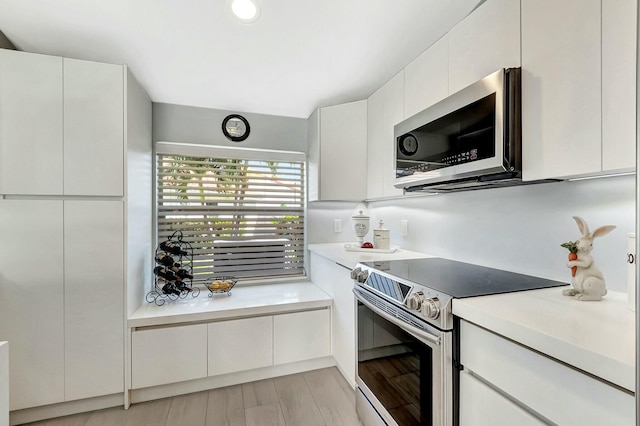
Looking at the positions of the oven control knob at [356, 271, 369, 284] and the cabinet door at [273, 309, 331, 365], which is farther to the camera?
the cabinet door at [273, 309, 331, 365]

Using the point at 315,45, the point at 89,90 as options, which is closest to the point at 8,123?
the point at 89,90

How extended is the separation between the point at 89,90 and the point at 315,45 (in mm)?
1427

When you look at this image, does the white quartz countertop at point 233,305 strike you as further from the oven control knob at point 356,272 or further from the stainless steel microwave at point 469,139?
the stainless steel microwave at point 469,139

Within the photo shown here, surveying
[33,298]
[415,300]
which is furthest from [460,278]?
[33,298]

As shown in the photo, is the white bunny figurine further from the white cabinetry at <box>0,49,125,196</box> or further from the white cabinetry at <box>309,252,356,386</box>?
the white cabinetry at <box>0,49,125,196</box>

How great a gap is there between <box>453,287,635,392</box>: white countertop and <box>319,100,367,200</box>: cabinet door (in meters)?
1.48

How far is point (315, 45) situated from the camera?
171 centimetres

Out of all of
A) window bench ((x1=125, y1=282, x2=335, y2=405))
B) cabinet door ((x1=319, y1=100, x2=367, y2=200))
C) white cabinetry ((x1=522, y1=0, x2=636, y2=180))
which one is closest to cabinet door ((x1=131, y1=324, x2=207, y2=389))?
window bench ((x1=125, y1=282, x2=335, y2=405))

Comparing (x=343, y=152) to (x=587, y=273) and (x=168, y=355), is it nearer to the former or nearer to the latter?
(x=587, y=273)

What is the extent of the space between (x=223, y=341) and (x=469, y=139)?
6.49 ft

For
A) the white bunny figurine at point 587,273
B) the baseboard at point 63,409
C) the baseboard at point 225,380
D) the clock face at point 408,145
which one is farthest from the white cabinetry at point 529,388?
the baseboard at point 63,409

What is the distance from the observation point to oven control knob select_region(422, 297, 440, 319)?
1045 millimetres

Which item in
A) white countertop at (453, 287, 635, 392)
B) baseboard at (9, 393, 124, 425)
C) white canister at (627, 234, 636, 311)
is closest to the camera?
white countertop at (453, 287, 635, 392)

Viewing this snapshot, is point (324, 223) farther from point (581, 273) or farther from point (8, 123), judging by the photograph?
point (8, 123)
